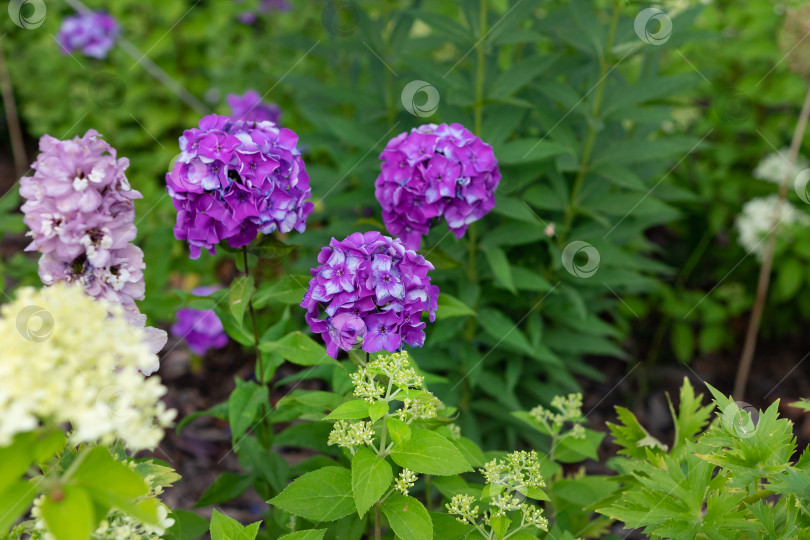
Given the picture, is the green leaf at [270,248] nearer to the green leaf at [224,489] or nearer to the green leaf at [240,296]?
the green leaf at [240,296]

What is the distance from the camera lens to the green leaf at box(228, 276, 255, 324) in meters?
2.02

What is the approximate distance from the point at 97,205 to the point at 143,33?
357 centimetres

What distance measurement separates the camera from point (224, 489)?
7.72 ft

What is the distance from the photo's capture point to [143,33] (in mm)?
4883

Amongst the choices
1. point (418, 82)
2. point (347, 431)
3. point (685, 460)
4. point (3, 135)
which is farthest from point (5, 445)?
point (3, 135)

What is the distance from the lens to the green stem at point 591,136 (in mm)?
2854

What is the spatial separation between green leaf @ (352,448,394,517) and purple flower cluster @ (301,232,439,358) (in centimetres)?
27

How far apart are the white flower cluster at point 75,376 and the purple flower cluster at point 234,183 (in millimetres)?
638

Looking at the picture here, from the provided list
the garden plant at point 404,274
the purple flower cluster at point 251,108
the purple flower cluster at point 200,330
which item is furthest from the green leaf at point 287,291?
the purple flower cluster at point 251,108

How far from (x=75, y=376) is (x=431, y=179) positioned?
118 cm

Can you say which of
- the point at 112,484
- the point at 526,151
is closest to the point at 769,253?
the point at 526,151

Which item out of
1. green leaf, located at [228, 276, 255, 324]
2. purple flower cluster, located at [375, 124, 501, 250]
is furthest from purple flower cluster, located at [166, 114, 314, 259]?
purple flower cluster, located at [375, 124, 501, 250]

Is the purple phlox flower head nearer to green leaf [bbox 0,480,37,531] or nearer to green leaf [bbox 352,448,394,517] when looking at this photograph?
green leaf [bbox 352,448,394,517]

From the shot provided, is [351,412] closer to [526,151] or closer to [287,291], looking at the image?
[287,291]
